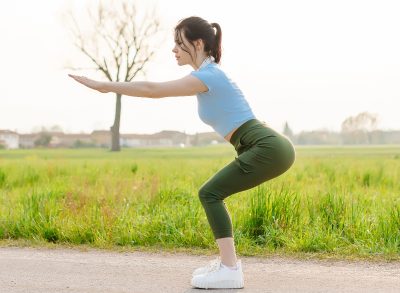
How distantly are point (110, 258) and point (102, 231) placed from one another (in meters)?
0.81

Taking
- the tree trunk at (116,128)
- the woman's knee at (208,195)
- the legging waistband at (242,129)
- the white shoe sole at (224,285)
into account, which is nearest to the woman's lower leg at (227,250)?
the white shoe sole at (224,285)

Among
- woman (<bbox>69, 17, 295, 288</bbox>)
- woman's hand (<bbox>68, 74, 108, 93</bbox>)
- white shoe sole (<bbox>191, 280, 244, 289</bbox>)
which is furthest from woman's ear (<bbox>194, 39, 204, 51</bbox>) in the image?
white shoe sole (<bbox>191, 280, 244, 289</bbox>)

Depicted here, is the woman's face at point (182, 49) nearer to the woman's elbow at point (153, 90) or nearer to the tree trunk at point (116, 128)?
the woman's elbow at point (153, 90)

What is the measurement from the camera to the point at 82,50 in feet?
125

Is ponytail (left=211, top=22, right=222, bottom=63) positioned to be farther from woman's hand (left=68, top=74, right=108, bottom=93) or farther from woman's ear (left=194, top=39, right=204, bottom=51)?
woman's hand (left=68, top=74, right=108, bottom=93)

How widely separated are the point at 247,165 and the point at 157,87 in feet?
2.57

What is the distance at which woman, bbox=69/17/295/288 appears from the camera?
438cm

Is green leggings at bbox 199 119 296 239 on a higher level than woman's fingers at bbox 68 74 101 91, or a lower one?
lower

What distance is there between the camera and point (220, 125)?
4.51 m

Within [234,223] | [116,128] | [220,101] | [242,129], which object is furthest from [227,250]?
[116,128]

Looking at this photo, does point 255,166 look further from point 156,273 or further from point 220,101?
point 156,273

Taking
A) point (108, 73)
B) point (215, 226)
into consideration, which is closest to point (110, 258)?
point (215, 226)

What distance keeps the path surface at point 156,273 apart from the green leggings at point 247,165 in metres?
0.54

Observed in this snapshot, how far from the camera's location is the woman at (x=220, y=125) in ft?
14.4
